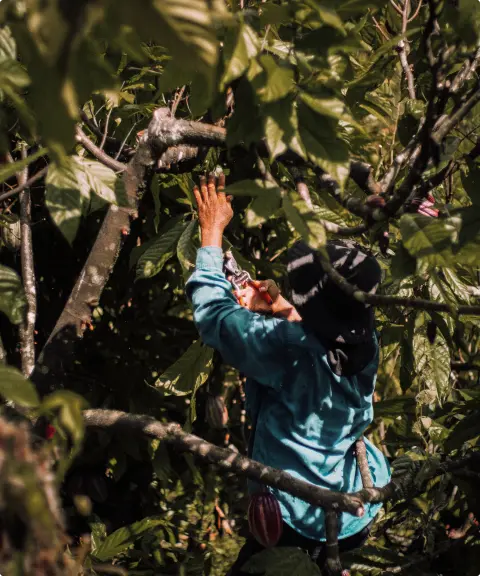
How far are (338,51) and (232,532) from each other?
9.21 ft

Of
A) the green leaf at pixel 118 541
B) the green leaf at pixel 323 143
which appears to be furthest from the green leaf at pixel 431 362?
the green leaf at pixel 323 143

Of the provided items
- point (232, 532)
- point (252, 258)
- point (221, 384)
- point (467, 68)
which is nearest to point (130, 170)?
point (467, 68)

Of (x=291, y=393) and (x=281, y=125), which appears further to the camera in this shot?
(x=291, y=393)

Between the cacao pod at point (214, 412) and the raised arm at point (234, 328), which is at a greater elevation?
the raised arm at point (234, 328)

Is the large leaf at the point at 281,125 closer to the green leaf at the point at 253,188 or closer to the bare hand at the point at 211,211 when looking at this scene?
the green leaf at the point at 253,188

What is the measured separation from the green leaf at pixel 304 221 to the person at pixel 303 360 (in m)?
0.59

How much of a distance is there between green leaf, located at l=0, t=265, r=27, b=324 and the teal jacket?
1.75ft

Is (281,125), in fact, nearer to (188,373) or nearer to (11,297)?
(11,297)

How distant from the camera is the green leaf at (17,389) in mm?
1182

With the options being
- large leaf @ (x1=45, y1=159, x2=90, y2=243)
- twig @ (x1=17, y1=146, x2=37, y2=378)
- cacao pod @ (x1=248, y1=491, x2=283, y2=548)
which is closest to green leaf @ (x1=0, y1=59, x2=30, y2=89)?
large leaf @ (x1=45, y1=159, x2=90, y2=243)

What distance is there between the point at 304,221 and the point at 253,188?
10 centimetres

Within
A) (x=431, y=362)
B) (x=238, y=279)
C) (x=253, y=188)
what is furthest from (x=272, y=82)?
(x=431, y=362)

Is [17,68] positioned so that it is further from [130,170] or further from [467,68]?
[467,68]

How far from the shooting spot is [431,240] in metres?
1.40
